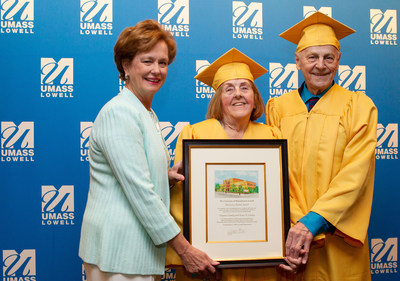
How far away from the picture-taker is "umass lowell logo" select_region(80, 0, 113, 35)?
9.25 feet

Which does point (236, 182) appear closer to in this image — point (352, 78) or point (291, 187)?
point (291, 187)

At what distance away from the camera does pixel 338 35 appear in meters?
2.19

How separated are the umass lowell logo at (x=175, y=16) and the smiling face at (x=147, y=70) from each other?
4.11 ft

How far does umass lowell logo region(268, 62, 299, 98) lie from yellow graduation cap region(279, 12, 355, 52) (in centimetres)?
84

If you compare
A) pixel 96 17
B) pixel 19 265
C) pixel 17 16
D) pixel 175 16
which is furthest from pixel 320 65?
pixel 19 265

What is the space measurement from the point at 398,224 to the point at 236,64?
7.00 ft

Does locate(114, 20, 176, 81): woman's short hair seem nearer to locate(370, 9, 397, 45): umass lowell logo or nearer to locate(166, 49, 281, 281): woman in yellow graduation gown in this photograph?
locate(166, 49, 281, 281): woman in yellow graduation gown

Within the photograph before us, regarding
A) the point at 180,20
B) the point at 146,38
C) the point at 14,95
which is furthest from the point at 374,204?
the point at 14,95

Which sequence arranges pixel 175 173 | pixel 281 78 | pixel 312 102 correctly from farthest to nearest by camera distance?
pixel 281 78 → pixel 312 102 → pixel 175 173

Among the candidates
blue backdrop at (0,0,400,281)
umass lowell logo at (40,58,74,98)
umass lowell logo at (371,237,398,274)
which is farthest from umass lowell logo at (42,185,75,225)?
umass lowell logo at (371,237,398,274)

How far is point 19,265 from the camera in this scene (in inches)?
109

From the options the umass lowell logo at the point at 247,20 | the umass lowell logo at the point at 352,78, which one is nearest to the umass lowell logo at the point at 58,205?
the umass lowell logo at the point at 247,20

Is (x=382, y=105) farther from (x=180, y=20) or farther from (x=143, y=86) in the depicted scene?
(x=143, y=86)

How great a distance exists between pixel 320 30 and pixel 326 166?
768mm
